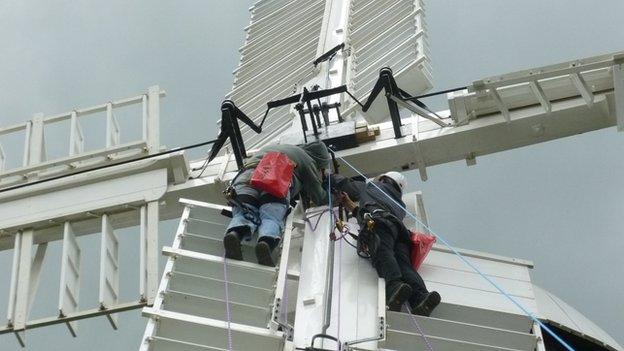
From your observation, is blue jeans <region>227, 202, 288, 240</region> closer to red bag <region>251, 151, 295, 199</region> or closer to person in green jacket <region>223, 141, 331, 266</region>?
person in green jacket <region>223, 141, 331, 266</region>

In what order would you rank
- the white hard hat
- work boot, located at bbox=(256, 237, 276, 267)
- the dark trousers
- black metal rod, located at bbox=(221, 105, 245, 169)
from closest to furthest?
the dark trousers → work boot, located at bbox=(256, 237, 276, 267) → the white hard hat → black metal rod, located at bbox=(221, 105, 245, 169)

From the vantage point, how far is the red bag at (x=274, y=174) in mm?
12297

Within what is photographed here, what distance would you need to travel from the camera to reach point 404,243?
39.7 ft

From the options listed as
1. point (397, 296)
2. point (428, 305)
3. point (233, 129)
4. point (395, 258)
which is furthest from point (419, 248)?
point (233, 129)

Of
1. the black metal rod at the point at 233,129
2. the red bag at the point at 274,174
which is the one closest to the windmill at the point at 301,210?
the black metal rod at the point at 233,129

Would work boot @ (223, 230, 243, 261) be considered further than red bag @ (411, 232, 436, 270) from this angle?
No

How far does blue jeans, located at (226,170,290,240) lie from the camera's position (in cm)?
1183

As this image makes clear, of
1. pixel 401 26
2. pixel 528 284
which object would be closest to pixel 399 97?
pixel 528 284

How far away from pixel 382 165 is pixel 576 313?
2674mm

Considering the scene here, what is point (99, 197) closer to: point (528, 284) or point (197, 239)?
point (197, 239)

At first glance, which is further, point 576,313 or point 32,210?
point 32,210

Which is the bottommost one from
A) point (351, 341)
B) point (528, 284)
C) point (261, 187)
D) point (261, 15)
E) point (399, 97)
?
point (351, 341)

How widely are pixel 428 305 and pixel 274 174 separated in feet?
6.88

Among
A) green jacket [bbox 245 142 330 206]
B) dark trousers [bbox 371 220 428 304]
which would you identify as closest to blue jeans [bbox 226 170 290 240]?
green jacket [bbox 245 142 330 206]
